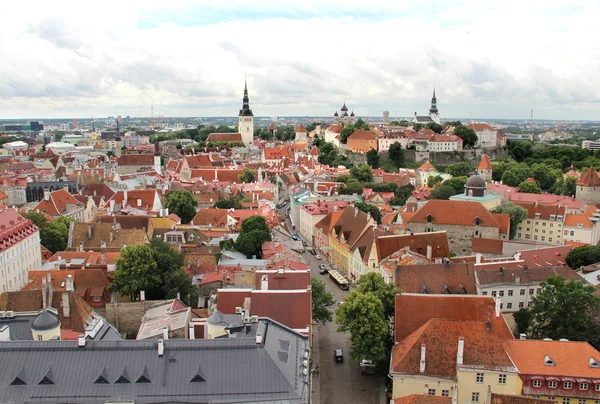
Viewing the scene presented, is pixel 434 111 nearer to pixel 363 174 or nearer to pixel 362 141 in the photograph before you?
pixel 362 141

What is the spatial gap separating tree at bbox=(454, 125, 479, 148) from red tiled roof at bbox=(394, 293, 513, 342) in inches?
4215

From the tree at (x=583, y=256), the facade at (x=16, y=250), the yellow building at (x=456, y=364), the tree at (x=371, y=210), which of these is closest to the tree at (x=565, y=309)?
the yellow building at (x=456, y=364)

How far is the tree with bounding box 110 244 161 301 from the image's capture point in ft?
125

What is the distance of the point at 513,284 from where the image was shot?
138 ft

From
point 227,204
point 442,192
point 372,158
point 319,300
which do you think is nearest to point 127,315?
point 319,300

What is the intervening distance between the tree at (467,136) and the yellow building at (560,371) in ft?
361

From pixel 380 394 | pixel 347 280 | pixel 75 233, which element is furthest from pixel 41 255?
pixel 380 394

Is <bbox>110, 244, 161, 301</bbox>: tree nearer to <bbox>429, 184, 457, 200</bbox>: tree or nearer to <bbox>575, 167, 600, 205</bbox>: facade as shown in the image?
<bbox>429, 184, 457, 200</bbox>: tree

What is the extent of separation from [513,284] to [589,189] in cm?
5260

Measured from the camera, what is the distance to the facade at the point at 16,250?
44562 mm

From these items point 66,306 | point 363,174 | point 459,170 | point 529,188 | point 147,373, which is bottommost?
point 66,306

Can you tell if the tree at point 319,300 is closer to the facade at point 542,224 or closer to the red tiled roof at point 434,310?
the red tiled roof at point 434,310

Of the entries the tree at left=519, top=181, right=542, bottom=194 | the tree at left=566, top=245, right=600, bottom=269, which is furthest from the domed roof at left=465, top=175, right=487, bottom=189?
the tree at left=519, top=181, right=542, bottom=194

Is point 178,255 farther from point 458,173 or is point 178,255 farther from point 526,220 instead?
point 458,173
